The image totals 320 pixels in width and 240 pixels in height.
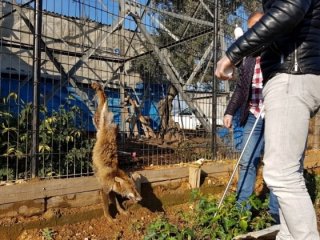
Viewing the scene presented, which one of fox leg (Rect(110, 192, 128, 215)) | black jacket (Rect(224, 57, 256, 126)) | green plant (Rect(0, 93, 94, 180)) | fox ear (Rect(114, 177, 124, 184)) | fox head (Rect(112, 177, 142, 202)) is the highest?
black jacket (Rect(224, 57, 256, 126))

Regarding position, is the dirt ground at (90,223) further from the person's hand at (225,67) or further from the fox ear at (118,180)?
the person's hand at (225,67)

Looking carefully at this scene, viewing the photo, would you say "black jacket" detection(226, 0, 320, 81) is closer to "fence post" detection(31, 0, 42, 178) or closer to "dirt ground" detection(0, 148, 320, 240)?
"dirt ground" detection(0, 148, 320, 240)

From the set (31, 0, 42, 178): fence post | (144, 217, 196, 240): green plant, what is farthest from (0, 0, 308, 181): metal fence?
(144, 217, 196, 240): green plant

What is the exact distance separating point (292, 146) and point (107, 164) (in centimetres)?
230

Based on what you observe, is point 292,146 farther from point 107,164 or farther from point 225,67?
point 107,164

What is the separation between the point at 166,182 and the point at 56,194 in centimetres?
157

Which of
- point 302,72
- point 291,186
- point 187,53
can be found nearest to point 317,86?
point 302,72

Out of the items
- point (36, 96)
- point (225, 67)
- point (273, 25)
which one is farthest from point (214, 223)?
point (36, 96)

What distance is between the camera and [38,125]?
4113 mm

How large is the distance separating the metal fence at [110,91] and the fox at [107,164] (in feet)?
1.43

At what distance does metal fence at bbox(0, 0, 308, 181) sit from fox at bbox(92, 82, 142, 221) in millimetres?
436

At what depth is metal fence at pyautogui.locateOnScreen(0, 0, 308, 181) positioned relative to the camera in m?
4.20

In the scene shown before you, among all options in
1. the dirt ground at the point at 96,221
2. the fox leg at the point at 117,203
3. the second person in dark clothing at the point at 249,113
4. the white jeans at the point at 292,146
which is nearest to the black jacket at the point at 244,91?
the second person in dark clothing at the point at 249,113

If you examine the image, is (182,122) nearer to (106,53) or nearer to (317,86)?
(106,53)
